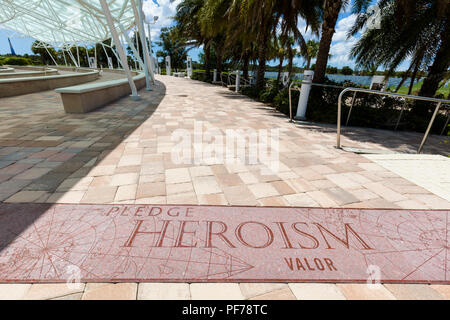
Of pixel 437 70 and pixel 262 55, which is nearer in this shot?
pixel 437 70

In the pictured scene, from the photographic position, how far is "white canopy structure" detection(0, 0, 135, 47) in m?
25.4

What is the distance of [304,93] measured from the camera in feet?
25.3

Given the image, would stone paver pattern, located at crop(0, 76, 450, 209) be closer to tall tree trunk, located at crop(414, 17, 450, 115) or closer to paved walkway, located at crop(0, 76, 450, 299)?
paved walkway, located at crop(0, 76, 450, 299)

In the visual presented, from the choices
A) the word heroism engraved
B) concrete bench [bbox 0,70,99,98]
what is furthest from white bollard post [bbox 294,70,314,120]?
concrete bench [bbox 0,70,99,98]

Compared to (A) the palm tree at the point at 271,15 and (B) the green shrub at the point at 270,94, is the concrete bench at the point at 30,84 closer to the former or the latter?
(A) the palm tree at the point at 271,15

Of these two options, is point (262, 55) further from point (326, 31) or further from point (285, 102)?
point (285, 102)

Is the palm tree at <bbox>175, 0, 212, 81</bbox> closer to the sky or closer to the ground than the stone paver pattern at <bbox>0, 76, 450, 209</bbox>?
closer to the sky

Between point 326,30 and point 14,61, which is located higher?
point 326,30

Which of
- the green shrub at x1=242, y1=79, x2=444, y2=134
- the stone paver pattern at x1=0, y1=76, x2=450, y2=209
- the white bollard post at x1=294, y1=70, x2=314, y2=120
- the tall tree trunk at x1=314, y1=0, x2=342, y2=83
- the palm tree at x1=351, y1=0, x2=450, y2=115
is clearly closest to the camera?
the stone paver pattern at x1=0, y1=76, x2=450, y2=209

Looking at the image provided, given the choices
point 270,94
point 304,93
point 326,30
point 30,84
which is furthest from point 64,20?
point 304,93

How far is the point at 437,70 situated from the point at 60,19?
45.0m

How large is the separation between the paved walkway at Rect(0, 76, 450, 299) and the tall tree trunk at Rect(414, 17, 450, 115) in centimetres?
407
